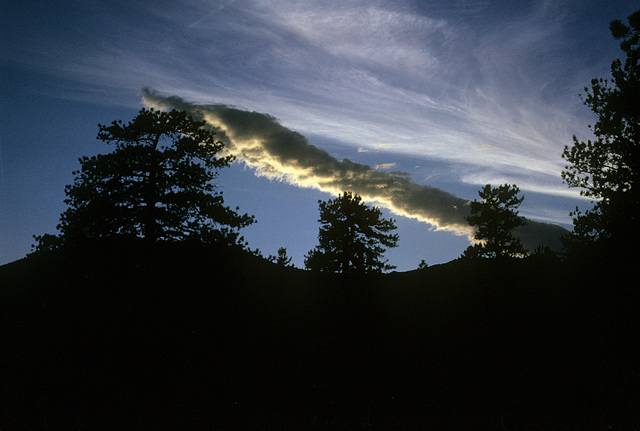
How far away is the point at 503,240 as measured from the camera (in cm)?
3747

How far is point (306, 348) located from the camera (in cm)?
1517

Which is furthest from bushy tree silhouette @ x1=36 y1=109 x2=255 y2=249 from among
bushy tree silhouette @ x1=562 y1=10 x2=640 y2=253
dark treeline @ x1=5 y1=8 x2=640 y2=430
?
bushy tree silhouette @ x1=562 y1=10 x2=640 y2=253

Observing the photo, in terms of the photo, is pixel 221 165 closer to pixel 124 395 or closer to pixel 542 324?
pixel 124 395

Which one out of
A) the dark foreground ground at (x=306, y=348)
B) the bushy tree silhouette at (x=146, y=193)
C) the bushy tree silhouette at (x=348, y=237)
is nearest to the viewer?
the dark foreground ground at (x=306, y=348)

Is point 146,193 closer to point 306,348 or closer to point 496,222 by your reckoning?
point 306,348

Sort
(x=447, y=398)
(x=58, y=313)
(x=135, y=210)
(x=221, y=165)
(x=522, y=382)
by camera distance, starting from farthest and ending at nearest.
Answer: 1. (x=221, y=165)
2. (x=135, y=210)
3. (x=58, y=313)
4. (x=522, y=382)
5. (x=447, y=398)

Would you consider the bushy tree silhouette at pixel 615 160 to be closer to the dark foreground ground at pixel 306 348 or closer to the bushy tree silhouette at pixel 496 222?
the dark foreground ground at pixel 306 348

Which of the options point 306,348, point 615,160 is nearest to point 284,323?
point 306,348

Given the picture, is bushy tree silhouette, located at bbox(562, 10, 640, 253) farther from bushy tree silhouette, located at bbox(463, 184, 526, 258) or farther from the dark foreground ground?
bushy tree silhouette, located at bbox(463, 184, 526, 258)

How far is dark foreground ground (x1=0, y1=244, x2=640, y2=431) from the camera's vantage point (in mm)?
9734

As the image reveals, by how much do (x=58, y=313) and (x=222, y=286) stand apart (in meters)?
6.71

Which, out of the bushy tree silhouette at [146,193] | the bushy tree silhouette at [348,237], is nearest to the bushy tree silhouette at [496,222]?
the bushy tree silhouette at [348,237]

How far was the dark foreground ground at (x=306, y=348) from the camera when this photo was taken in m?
9.73

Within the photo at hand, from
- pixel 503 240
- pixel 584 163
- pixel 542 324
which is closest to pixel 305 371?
pixel 542 324
